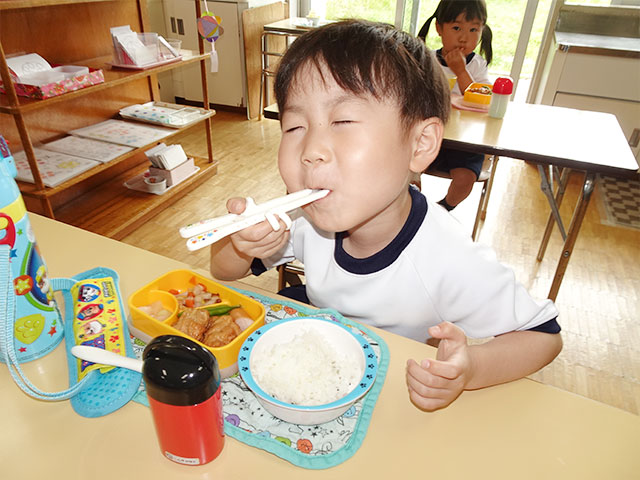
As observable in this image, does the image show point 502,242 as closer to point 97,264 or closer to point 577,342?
point 577,342

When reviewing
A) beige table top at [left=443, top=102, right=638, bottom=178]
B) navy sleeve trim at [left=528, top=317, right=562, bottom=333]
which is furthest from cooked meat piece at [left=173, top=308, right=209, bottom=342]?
beige table top at [left=443, top=102, right=638, bottom=178]

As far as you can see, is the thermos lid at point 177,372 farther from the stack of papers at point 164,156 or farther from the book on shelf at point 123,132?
the stack of papers at point 164,156

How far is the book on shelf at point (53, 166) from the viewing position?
82.3 inches

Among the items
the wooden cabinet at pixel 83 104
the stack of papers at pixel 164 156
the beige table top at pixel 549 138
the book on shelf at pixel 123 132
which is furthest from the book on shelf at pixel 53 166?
the beige table top at pixel 549 138

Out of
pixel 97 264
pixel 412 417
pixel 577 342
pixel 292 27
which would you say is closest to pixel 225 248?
pixel 97 264

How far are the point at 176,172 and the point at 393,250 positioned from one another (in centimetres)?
238

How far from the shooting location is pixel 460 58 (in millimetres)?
2471

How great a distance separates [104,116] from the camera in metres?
2.78

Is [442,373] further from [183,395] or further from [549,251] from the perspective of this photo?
[549,251]

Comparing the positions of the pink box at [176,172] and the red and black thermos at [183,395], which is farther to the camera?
the pink box at [176,172]

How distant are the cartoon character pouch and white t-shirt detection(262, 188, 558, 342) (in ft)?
1.37

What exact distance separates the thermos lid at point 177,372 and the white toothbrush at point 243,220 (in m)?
0.13

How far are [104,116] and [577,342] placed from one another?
2.87 m

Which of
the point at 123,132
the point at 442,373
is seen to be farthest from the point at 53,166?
the point at 442,373
